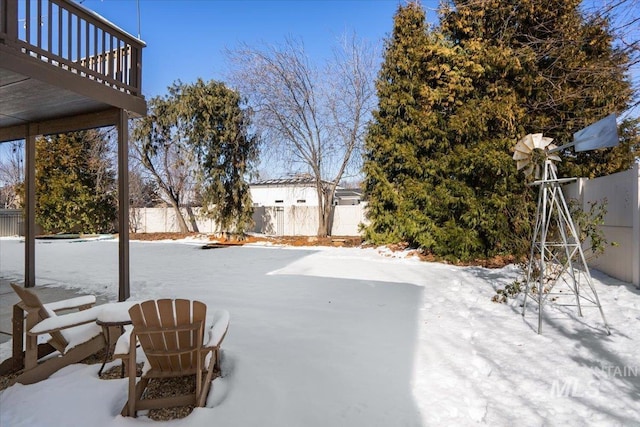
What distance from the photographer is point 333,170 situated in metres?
14.3

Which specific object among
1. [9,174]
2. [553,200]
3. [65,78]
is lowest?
[553,200]

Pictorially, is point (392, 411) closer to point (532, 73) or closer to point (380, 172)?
point (532, 73)

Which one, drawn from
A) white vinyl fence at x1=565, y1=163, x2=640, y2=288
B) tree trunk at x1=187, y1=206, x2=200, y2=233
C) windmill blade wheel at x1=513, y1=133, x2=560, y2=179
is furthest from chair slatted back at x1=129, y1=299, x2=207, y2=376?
tree trunk at x1=187, y1=206, x2=200, y2=233

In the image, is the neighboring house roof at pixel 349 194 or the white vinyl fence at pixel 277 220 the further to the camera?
the neighboring house roof at pixel 349 194

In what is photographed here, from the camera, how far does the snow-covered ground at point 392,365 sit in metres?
2.17

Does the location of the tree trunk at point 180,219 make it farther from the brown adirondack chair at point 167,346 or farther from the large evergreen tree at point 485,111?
the brown adirondack chair at point 167,346

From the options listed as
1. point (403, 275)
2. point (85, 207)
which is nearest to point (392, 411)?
point (403, 275)

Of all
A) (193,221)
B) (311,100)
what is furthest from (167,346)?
(193,221)

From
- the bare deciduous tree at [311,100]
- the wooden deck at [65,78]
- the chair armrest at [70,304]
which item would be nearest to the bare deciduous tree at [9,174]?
the bare deciduous tree at [311,100]

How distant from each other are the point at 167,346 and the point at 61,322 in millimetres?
1054

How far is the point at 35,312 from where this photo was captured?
266cm

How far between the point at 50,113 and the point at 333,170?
34.0ft

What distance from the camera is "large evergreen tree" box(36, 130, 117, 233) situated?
1565cm

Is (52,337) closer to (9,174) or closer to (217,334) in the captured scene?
(217,334)
